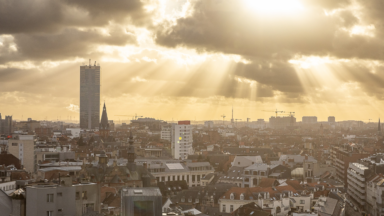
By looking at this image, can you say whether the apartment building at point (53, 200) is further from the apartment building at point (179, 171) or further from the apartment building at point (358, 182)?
the apartment building at point (358, 182)

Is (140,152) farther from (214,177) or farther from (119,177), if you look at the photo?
(119,177)

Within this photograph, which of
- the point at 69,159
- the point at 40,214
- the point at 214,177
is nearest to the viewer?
the point at 40,214

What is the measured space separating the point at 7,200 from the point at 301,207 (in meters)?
51.7

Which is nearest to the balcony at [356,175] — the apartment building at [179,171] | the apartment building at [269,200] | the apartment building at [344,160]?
the apartment building at [344,160]

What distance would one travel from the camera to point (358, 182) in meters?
102

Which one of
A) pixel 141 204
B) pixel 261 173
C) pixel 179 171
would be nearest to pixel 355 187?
pixel 261 173

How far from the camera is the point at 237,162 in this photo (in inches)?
5340

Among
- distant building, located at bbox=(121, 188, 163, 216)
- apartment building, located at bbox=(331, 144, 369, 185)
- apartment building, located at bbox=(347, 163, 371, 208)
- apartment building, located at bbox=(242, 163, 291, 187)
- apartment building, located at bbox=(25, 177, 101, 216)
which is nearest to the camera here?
apartment building, located at bbox=(25, 177, 101, 216)

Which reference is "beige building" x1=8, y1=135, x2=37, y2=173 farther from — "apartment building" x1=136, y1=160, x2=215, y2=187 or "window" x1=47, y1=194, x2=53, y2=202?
"window" x1=47, y1=194, x2=53, y2=202

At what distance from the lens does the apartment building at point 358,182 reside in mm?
99006

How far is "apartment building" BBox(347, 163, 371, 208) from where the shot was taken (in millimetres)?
99006

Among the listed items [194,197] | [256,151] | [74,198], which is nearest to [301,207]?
[194,197]


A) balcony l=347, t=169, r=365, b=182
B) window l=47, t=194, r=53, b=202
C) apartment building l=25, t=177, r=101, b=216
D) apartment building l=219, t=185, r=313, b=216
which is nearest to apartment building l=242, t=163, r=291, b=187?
balcony l=347, t=169, r=365, b=182

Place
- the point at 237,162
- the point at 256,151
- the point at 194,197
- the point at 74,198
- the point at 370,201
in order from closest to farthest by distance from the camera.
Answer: the point at 74,198
the point at 194,197
the point at 370,201
the point at 237,162
the point at 256,151
